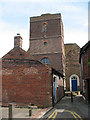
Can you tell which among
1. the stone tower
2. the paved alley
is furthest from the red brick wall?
the stone tower

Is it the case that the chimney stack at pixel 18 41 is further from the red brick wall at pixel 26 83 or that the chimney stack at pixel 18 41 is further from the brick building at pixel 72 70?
the brick building at pixel 72 70

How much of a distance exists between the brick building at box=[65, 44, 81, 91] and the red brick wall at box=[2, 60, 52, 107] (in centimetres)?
1630

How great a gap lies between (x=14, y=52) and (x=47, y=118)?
7917 millimetres

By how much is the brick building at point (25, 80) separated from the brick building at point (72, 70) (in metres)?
15.3

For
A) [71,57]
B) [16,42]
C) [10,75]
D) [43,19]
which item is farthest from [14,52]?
[71,57]

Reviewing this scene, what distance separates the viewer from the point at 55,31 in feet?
89.4

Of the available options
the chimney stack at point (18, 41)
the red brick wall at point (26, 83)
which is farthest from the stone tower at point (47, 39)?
the red brick wall at point (26, 83)

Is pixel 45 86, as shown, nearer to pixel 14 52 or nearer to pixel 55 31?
pixel 14 52

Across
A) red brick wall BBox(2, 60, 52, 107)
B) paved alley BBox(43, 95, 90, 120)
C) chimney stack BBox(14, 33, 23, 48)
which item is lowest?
paved alley BBox(43, 95, 90, 120)

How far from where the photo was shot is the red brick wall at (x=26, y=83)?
13.0 metres

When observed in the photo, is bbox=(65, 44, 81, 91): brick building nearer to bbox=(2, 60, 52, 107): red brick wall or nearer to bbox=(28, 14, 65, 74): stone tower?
bbox=(28, 14, 65, 74): stone tower

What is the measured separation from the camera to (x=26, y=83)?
13.6m

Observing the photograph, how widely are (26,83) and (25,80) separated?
31 centimetres

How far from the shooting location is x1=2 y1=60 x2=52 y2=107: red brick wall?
42.5 feet
